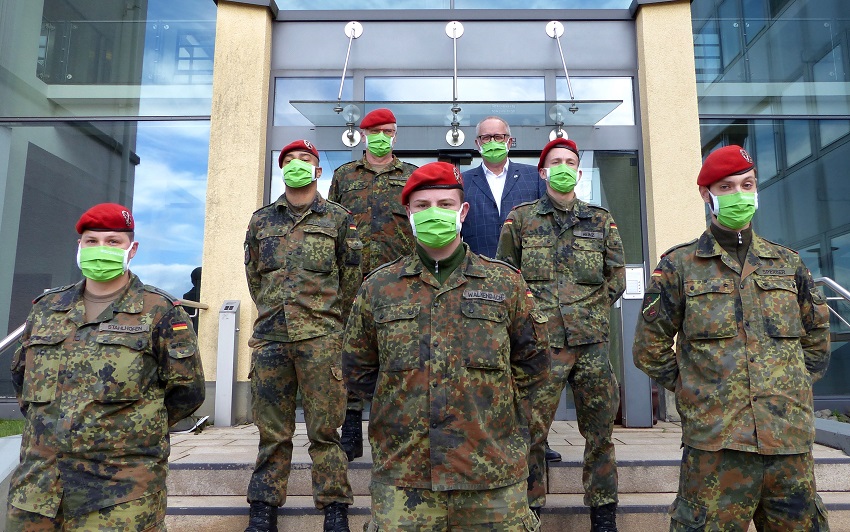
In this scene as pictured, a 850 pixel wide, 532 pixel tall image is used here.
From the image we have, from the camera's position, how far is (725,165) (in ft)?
8.93

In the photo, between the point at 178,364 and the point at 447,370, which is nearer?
the point at 447,370

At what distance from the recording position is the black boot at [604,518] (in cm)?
342

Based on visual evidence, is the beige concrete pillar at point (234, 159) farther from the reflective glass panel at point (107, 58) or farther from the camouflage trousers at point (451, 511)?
the camouflage trousers at point (451, 511)

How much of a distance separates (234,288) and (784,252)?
5.16 meters

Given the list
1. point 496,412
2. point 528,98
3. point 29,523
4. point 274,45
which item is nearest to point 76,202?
point 274,45

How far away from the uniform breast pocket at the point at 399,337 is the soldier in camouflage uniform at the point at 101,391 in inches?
38.2

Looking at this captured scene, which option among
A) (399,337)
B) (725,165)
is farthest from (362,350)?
(725,165)

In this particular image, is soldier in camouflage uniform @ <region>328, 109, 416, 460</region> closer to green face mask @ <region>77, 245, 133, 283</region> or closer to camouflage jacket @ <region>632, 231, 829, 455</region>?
green face mask @ <region>77, 245, 133, 283</region>

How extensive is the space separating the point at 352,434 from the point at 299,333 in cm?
113

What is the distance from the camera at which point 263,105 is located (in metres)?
6.96

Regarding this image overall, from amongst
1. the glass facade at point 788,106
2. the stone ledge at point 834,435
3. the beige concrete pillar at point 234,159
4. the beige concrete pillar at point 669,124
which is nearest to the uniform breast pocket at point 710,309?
the stone ledge at point 834,435

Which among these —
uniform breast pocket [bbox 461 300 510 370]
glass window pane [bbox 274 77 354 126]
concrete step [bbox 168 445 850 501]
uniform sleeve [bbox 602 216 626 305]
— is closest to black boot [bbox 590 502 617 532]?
concrete step [bbox 168 445 850 501]

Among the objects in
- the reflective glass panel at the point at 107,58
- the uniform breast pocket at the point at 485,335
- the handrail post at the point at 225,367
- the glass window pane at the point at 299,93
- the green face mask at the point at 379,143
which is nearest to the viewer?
the uniform breast pocket at the point at 485,335

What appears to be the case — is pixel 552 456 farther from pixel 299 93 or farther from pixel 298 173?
pixel 299 93
